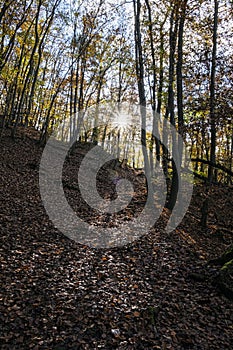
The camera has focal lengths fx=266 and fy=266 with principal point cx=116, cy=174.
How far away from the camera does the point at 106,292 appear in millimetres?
5375

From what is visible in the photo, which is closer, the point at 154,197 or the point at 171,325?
the point at 171,325

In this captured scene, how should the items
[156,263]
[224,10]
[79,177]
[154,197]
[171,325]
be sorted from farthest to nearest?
1. [79,177]
2. [154,197]
3. [224,10]
4. [156,263]
5. [171,325]

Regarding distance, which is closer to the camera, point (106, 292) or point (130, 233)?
point (106, 292)

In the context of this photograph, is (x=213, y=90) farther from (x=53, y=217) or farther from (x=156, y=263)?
(x=53, y=217)

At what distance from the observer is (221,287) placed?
18.4 feet

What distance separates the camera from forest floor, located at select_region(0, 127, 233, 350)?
13.9 feet

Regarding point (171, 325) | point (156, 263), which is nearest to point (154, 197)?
point (156, 263)

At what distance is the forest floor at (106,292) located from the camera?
425 cm

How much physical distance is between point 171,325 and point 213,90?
7612 mm

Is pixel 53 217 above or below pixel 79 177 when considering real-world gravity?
below

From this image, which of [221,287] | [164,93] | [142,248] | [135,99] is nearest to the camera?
[221,287]

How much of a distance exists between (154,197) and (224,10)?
8340 mm

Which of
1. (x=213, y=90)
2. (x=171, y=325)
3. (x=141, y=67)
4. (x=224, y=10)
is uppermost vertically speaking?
(x=224, y=10)

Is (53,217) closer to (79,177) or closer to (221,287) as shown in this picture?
(221,287)
